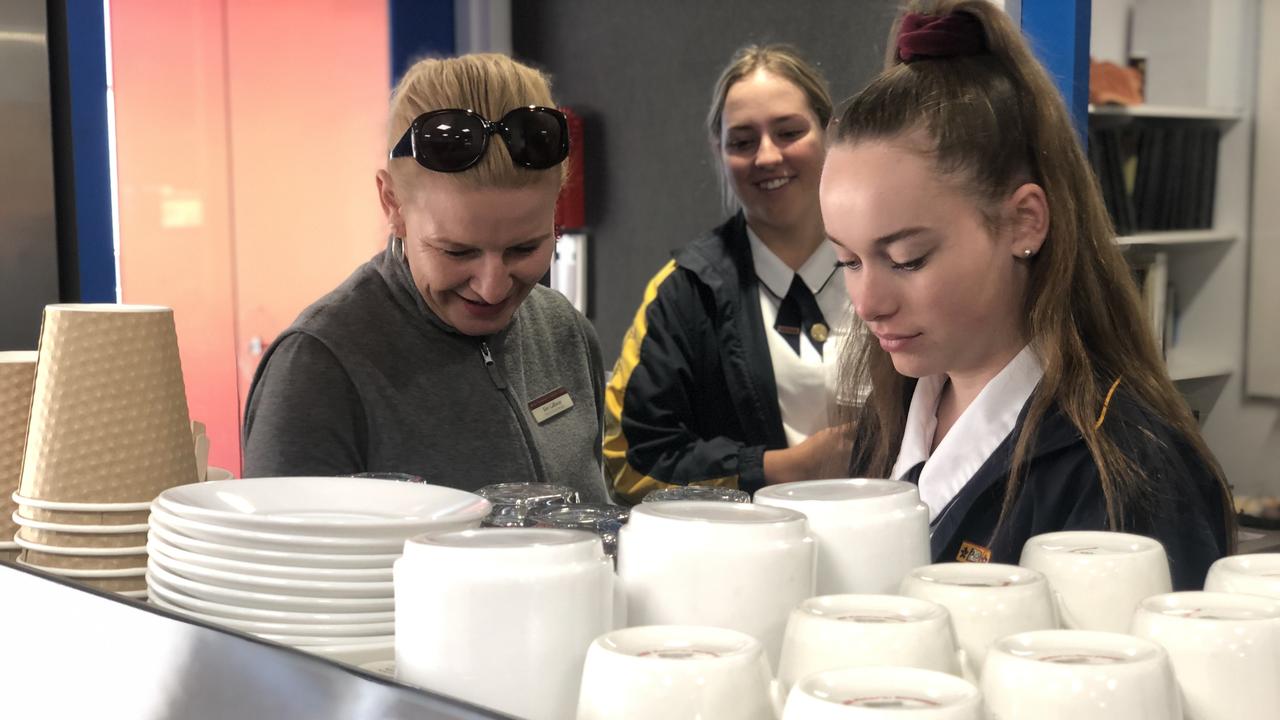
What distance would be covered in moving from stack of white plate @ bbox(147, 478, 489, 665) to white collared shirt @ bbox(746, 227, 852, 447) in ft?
5.78

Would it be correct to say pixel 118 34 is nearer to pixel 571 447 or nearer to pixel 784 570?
pixel 571 447

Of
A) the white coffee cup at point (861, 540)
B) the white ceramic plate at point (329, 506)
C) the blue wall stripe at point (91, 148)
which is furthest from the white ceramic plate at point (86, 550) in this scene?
the blue wall stripe at point (91, 148)

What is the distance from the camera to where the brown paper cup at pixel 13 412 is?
1357mm

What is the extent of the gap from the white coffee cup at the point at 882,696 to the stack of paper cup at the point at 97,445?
2.58 feet

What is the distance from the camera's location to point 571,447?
2029 mm

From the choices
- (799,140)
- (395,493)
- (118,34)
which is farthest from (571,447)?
(118,34)

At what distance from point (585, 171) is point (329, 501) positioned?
3940mm

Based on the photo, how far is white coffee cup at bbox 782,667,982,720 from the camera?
594 mm

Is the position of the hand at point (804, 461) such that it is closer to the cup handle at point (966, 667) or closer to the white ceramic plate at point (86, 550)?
the white ceramic plate at point (86, 550)

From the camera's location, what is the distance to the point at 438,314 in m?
1.87

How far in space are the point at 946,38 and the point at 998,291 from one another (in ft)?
1.15

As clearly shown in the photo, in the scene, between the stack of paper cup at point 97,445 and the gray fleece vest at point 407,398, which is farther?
the gray fleece vest at point 407,398

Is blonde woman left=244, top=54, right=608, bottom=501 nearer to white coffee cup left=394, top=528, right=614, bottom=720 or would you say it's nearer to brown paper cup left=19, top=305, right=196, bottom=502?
brown paper cup left=19, top=305, right=196, bottom=502

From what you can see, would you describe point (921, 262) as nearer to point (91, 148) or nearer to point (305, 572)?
point (305, 572)
